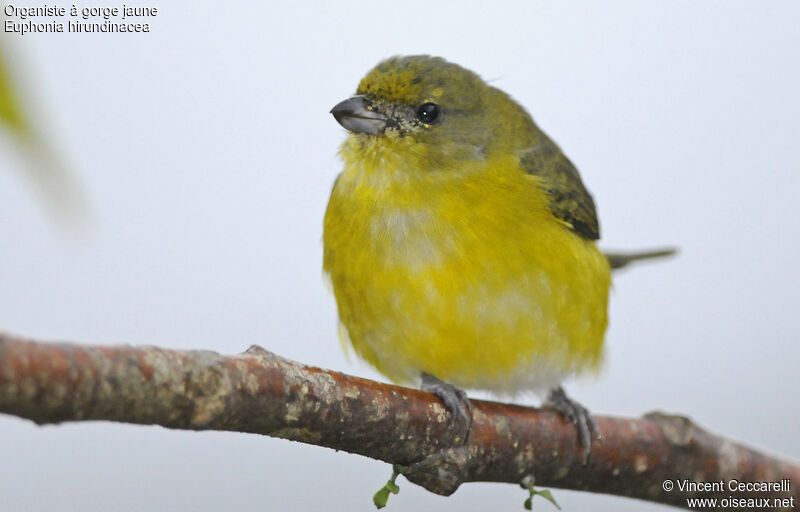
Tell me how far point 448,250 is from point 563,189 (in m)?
0.72

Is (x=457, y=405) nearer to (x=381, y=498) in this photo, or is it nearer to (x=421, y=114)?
(x=381, y=498)

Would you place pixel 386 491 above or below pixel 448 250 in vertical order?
below

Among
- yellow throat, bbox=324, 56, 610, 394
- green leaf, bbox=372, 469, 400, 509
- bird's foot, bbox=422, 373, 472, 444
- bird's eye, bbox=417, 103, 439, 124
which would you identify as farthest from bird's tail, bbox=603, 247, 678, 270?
green leaf, bbox=372, 469, 400, 509

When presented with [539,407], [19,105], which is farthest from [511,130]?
[19,105]

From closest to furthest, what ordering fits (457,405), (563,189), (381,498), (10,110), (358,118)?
(10,110) < (381,498) < (457,405) < (358,118) < (563,189)

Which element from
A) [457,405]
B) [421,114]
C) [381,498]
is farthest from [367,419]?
[421,114]

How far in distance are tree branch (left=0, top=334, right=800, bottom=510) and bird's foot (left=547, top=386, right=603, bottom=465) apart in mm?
Result: 30

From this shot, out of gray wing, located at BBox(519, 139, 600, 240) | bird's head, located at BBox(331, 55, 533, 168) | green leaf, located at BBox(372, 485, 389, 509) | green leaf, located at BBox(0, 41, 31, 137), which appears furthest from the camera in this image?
gray wing, located at BBox(519, 139, 600, 240)

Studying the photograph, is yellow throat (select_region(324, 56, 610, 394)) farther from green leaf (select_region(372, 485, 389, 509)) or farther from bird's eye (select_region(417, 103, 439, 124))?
green leaf (select_region(372, 485, 389, 509))

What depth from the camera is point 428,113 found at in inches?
114

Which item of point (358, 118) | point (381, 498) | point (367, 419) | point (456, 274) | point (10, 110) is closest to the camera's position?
point (10, 110)

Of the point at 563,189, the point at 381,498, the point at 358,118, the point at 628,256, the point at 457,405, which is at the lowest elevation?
the point at 381,498

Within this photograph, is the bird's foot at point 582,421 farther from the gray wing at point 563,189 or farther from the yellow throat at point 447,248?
the gray wing at point 563,189

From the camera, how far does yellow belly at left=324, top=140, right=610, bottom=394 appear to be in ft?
8.84
